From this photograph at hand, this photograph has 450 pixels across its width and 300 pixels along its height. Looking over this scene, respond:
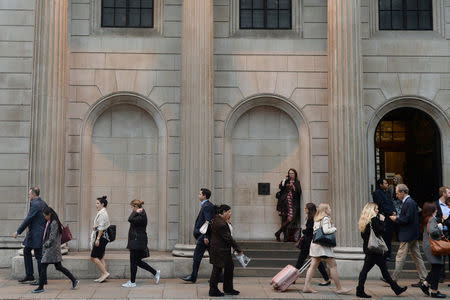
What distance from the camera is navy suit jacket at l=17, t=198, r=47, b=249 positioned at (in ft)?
40.4

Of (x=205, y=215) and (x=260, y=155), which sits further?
(x=260, y=155)

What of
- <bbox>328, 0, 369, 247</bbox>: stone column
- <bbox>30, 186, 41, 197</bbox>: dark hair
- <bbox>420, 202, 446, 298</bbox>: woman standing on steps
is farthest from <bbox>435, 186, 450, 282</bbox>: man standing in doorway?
<bbox>30, 186, 41, 197</bbox>: dark hair

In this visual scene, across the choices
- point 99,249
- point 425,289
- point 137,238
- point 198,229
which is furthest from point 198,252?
point 425,289

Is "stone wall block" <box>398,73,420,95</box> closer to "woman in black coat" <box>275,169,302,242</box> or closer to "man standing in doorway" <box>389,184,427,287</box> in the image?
"woman in black coat" <box>275,169,302,242</box>

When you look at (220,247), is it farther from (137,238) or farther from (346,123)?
(346,123)

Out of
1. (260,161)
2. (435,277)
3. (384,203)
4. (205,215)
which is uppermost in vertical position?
(260,161)

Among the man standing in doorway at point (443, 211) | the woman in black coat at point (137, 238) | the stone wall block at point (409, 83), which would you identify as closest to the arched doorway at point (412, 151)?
the stone wall block at point (409, 83)

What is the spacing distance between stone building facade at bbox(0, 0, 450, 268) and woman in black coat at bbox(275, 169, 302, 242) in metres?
0.36

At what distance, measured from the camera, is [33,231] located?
40.7ft

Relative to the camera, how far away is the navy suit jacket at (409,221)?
38.7 ft

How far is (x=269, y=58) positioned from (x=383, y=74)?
11.6 feet

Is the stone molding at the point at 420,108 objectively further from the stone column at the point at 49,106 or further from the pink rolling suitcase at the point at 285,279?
the stone column at the point at 49,106

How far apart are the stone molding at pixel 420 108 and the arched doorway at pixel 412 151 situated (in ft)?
0.54

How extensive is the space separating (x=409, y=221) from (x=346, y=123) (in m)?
3.34
